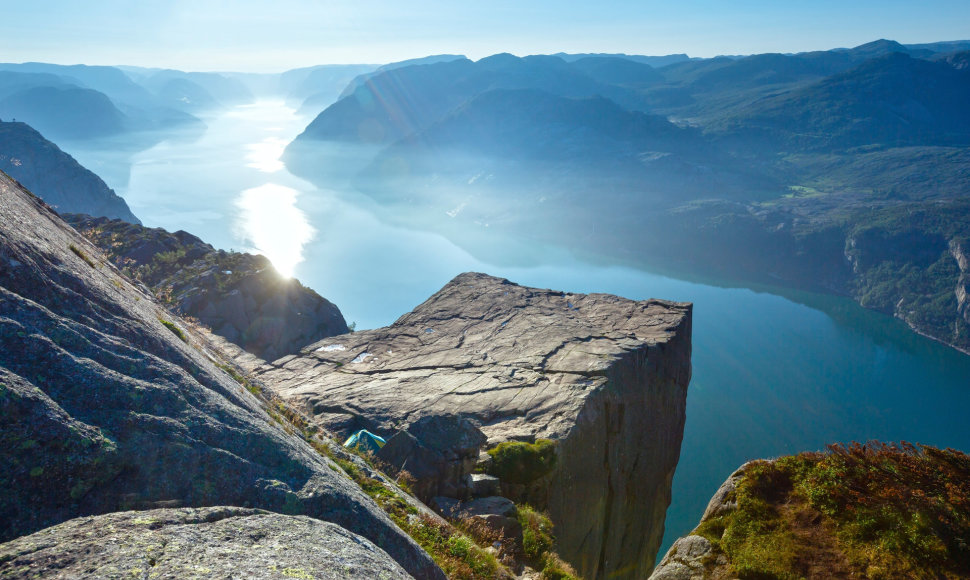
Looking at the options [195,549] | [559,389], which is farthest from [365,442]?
[195,549]

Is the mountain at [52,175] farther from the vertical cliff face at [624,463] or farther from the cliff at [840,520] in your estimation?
the cliff at [840,520]

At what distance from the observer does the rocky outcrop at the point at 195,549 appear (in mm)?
4535

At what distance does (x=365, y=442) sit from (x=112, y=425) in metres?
9.17

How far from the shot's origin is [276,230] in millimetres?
162250

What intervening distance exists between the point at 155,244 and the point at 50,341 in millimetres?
31017

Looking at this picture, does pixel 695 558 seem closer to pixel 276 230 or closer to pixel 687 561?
pixel 687 561

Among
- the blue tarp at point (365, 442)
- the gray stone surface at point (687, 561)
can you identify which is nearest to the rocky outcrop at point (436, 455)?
the blue tarp at point (365, 442)

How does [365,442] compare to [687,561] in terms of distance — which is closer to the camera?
[687,561]

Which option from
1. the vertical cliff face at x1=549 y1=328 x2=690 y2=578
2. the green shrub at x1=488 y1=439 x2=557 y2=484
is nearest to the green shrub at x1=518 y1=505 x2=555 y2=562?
the green shrub at x1=488 y1=439 x2=557 y2=484

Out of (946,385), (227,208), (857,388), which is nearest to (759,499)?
(857,388)

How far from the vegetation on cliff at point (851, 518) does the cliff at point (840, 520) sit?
0.02m

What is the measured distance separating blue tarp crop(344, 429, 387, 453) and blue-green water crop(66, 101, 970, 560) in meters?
50.7

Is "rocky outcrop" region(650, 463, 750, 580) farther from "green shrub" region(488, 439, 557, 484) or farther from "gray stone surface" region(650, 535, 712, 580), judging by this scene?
"green shrub" region(488, 439, 557, 484)

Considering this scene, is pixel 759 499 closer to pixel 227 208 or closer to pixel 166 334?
pixel 166 334
